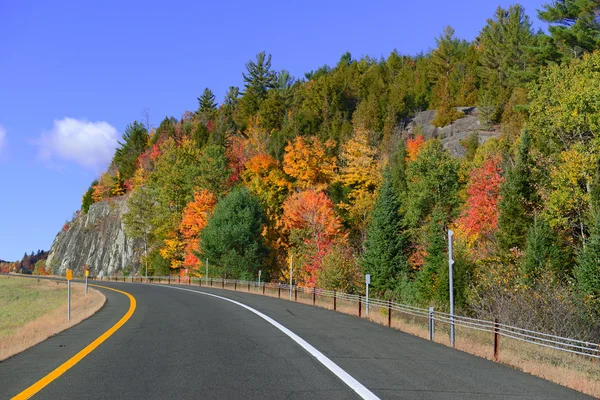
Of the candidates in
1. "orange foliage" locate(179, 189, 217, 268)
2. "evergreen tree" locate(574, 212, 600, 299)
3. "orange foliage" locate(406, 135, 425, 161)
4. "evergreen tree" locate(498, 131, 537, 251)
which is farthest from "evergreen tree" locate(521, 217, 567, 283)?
"orange foliage" locate(179, 189, 217, 268)

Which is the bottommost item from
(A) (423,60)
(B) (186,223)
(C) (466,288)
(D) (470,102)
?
(C) (466,288)

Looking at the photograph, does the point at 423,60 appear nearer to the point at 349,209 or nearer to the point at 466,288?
the point at 349,209

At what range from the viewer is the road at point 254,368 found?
8.02 m

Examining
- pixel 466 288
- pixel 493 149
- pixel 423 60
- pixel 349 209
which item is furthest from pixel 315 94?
pixel 466 288

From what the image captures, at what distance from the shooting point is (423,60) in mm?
118750

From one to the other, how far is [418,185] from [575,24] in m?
23.5

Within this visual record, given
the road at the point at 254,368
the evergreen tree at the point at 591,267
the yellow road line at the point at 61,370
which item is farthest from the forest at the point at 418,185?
the yellow road line at the point at 61,370

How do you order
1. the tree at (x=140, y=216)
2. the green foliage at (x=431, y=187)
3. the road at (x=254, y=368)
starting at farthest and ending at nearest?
the tree at (x=140, y=216) < the green foliage at (x=431, y=187) < the road at (x=254, y=368)

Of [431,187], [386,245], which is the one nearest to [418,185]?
[431,187]

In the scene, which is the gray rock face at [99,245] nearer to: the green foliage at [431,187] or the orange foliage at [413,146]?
the orange foliage at [413,146]

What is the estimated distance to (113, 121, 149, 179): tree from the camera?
12475 cm

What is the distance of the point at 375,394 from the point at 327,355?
3735 mm

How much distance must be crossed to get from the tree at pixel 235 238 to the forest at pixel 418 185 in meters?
0.21

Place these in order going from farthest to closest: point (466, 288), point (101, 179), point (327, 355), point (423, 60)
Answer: point (101, 179) < point (423, 60) < point (466, 288) < point (327, 355)
